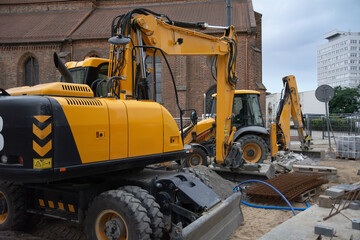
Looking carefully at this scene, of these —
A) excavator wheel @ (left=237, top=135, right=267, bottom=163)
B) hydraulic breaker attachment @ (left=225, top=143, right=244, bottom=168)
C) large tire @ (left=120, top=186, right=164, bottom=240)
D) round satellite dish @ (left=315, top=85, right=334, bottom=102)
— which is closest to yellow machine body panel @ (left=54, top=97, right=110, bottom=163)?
large tire @ (left=120, top=186, right=164, bottom=240)

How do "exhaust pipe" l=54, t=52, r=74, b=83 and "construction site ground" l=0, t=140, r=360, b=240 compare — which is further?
"exhaust pipe" l=54, t=52, r=74, b=83

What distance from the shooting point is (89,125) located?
357cm

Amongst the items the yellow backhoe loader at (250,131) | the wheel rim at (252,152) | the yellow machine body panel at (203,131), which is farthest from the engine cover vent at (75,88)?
the wheel rim at (252,152)

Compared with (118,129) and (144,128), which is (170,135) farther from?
(118,129)

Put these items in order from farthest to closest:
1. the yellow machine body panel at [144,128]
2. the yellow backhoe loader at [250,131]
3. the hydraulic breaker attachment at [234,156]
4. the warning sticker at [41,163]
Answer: the yellow backhoe loader at [250,131]
the hydraulic breaker attachment at [234,156]
the yellow machine body panel at [144,128]
the warning sticker at [41,163]

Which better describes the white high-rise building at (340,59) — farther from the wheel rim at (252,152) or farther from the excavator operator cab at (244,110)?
the wheel rim at (252,152)

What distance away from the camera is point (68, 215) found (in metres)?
4.20

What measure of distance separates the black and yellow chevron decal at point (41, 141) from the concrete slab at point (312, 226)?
8.23ft

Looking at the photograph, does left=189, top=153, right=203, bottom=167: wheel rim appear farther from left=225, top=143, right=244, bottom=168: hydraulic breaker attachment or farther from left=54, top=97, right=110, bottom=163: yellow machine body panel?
left=54, top=97, right=110, bottom=163: yellow machine body panel

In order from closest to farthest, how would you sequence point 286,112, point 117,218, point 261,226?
point 117,218, point 261,226, point 286,112

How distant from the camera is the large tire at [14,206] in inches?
181

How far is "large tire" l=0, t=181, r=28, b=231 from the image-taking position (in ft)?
15.1

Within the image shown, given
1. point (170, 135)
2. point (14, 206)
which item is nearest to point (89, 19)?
point (14, 206)

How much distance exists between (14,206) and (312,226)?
408 cm
